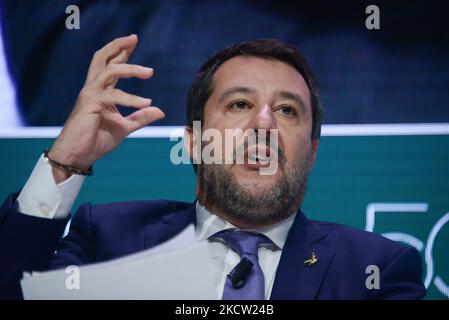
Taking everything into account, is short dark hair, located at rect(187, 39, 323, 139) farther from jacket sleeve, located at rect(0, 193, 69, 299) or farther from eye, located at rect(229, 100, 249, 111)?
jacket sleeve, located at rect(0, 193, 69, 299)

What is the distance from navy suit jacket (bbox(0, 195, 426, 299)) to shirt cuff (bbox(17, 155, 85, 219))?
29 mm

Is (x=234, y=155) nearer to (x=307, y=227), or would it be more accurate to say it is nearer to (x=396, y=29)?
(x=307, y=227)

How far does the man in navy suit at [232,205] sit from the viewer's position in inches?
84.7

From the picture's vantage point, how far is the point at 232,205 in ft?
7.54

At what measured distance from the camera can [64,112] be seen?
2.46 metres

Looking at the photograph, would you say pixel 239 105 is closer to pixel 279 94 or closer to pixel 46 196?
pixel 279 94


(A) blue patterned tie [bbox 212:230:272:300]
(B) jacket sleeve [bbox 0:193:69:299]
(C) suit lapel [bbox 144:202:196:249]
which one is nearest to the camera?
(B) jacket sleeve [bbox 0:193:69:299]

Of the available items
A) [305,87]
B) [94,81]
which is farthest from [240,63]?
[94,81]

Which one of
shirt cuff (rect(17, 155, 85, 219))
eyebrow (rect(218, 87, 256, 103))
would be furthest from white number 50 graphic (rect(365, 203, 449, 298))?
shirt cuff (rect(17, 155, 85, 219))

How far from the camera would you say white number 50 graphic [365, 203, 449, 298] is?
238cm

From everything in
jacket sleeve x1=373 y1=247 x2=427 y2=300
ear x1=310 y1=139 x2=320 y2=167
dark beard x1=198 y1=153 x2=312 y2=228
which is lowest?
jacket sleeve x1=373 y1=247 x2=427 y2=300

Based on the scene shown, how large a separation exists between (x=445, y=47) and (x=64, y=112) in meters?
1.36

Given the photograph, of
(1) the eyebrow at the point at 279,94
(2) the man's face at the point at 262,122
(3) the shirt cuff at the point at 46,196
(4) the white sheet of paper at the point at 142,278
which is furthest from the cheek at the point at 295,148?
(3) the shirt cuff at the point at 46,196

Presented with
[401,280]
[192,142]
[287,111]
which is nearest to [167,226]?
[192,142]
